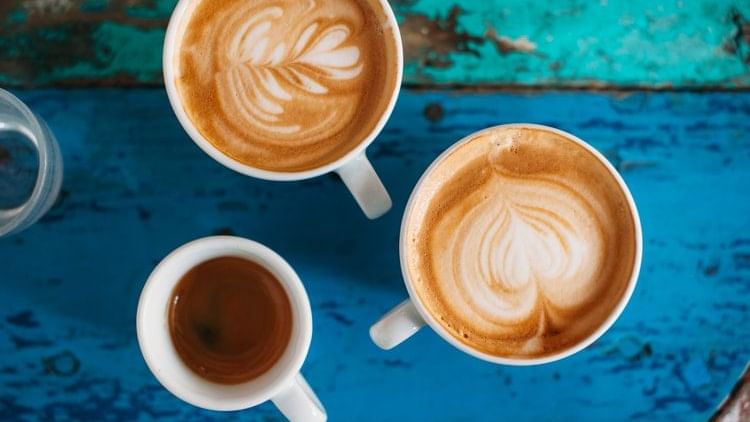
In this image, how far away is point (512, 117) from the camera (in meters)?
1.03

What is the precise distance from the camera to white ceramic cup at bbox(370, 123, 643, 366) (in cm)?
89

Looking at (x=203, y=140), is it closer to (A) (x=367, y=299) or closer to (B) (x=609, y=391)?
(A) (x=367, y=299)

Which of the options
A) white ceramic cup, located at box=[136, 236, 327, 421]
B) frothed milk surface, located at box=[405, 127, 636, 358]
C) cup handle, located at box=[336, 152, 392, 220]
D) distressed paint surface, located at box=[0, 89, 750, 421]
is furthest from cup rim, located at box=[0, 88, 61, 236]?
frothed milk surface, located at box=[405, 127, 636, 358]

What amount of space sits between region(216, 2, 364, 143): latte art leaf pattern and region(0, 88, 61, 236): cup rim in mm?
258

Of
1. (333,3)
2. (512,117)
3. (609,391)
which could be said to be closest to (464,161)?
(512,117)

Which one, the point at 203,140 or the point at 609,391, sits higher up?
the point at 203,140

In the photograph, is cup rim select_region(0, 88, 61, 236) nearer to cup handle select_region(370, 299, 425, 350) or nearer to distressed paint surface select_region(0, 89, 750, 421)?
distressed paint surface select_region(0, 89, 750, 421)

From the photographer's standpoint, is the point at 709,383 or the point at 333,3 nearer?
the point at 333,3

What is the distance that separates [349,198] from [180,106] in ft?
0.86

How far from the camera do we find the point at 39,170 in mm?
981

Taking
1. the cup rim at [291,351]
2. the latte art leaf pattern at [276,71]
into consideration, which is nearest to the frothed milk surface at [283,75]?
the latte art leaf pattern at [276,71]

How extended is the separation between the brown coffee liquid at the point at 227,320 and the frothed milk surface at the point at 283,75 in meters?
0.17

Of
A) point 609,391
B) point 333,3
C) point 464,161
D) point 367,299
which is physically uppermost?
point 333,3

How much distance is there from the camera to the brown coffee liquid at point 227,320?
98 cm
